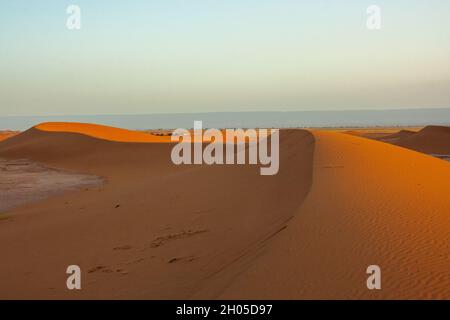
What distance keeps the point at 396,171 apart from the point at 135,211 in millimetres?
7134

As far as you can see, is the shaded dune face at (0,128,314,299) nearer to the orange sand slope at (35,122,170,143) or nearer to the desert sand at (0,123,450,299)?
the desert sand at (0,123,450,299)

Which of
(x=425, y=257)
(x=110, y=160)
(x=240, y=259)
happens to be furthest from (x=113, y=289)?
(x=110, y=160)

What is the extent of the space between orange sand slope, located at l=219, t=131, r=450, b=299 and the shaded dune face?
411mm

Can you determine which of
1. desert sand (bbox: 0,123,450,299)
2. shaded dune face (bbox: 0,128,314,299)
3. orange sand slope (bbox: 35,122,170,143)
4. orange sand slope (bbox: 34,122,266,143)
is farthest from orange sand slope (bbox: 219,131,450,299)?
orange sand slope (bbox: 35,122,170,143)

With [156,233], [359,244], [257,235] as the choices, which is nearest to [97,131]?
[156,233]

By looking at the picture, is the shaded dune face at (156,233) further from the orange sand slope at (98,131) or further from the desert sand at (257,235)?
the orange sand slope at (98,131)

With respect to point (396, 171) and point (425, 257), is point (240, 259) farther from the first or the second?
point (396, 171)

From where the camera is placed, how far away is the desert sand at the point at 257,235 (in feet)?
17.7

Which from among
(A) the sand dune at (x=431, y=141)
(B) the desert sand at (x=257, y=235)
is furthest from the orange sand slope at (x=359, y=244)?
(A) the sand dune at (x=431, y=141)

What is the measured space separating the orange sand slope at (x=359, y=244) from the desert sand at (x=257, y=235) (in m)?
0.02

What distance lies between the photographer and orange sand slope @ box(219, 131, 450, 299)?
5.02 meters

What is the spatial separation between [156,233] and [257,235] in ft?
9.08

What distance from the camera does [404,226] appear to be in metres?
7.03

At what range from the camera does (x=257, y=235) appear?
7688 mm
